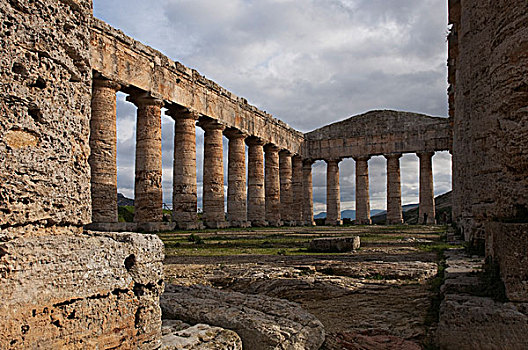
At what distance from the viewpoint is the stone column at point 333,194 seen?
35162mm

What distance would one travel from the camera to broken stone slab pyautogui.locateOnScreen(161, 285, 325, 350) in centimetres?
348

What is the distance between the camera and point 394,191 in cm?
3391

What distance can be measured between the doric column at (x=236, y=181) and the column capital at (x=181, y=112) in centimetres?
429

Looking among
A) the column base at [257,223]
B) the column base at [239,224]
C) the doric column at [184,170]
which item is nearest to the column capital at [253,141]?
the column base at [257,223]

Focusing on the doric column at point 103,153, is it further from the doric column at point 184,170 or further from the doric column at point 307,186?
the doric column at point 307,186

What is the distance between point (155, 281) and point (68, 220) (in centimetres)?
74

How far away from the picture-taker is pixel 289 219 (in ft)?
104

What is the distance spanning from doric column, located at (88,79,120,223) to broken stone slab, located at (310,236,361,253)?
8.43m

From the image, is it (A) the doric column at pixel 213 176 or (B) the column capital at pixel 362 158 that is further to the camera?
(B) the column capital at pixel 362 158

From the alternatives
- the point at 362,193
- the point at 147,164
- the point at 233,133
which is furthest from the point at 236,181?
the point at 362,193

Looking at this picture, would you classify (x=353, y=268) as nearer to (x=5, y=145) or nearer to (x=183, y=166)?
(x=5, y=145)

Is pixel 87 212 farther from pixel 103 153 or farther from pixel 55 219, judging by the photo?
pixel 103 153

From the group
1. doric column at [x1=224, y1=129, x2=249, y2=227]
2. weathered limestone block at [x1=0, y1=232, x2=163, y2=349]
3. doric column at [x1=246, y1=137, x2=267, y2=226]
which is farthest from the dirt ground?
doric column at [x1=246, y1=137, x2=267, y2=226]

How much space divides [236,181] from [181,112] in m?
6.00
